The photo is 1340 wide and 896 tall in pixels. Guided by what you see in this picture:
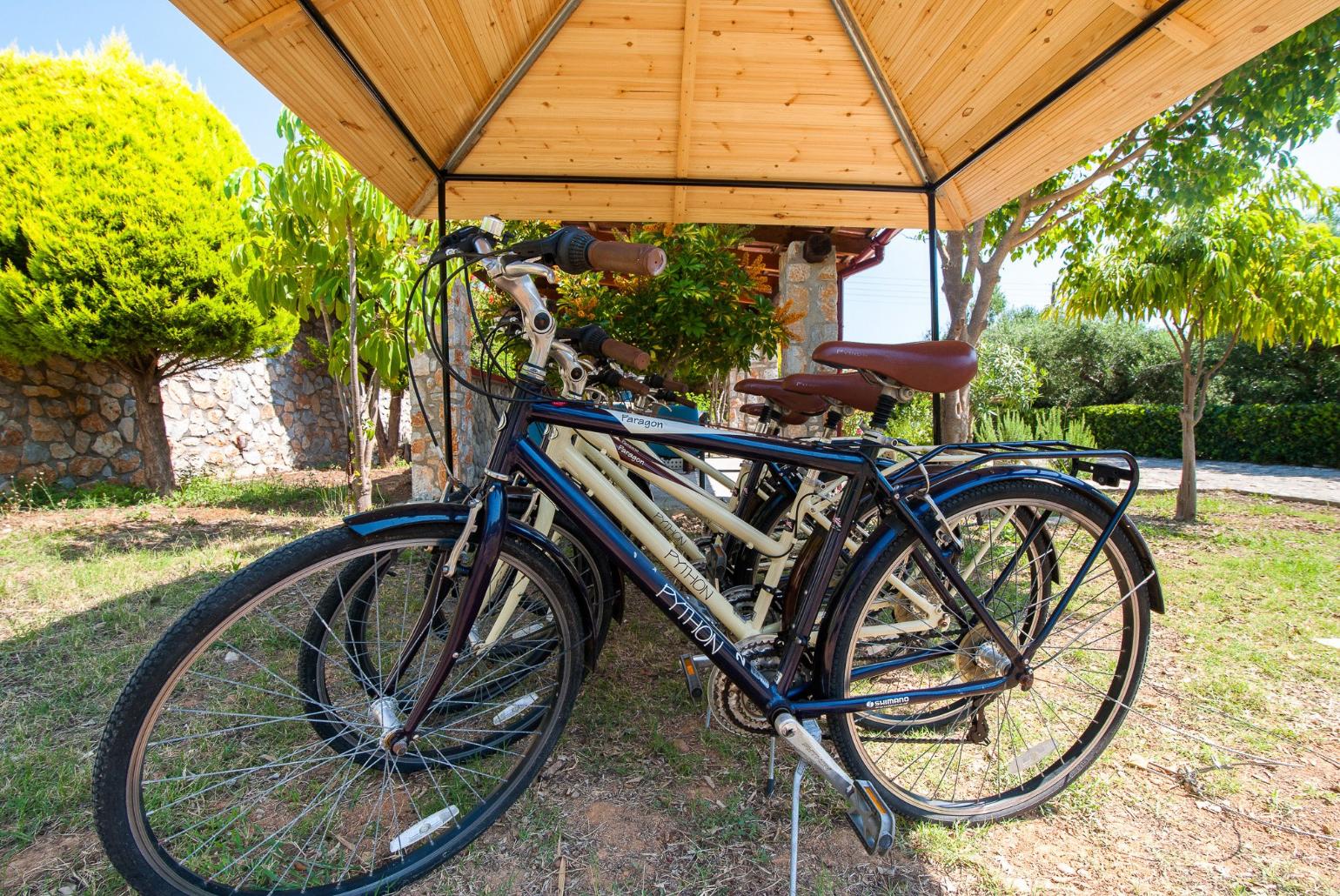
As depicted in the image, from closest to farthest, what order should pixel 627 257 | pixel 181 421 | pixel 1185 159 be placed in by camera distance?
pixel 627 257 → pixel 1185 159 → pixel 181 421

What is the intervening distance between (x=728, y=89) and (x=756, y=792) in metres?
2.55

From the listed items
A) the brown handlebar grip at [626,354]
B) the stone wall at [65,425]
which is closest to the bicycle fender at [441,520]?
the brown handlebar grip at [626,354]

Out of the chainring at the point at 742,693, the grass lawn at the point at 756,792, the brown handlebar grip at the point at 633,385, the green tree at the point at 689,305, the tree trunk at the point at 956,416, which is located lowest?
the grass lawn at the point at 756,792

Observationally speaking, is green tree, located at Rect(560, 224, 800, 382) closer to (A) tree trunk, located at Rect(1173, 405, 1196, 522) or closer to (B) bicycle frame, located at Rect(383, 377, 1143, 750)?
(B) bicycle frame, located at Rect(383, 377, 1143, 750)

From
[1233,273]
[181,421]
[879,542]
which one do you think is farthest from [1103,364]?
[181,421]

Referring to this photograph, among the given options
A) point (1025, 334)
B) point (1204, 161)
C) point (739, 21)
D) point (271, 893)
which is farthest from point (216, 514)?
point (1025, 334)

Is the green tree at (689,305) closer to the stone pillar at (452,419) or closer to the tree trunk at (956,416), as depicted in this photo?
the stone pillar at (452,419)

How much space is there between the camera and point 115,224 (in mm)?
4910

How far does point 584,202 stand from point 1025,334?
18.4 meters

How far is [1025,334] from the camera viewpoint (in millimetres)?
18109

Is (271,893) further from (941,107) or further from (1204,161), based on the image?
(1204,161)

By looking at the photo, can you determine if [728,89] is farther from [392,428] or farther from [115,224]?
[392,428]

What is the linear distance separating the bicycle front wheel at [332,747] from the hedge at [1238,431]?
44.4 ft

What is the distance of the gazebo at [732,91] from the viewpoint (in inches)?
75.7
